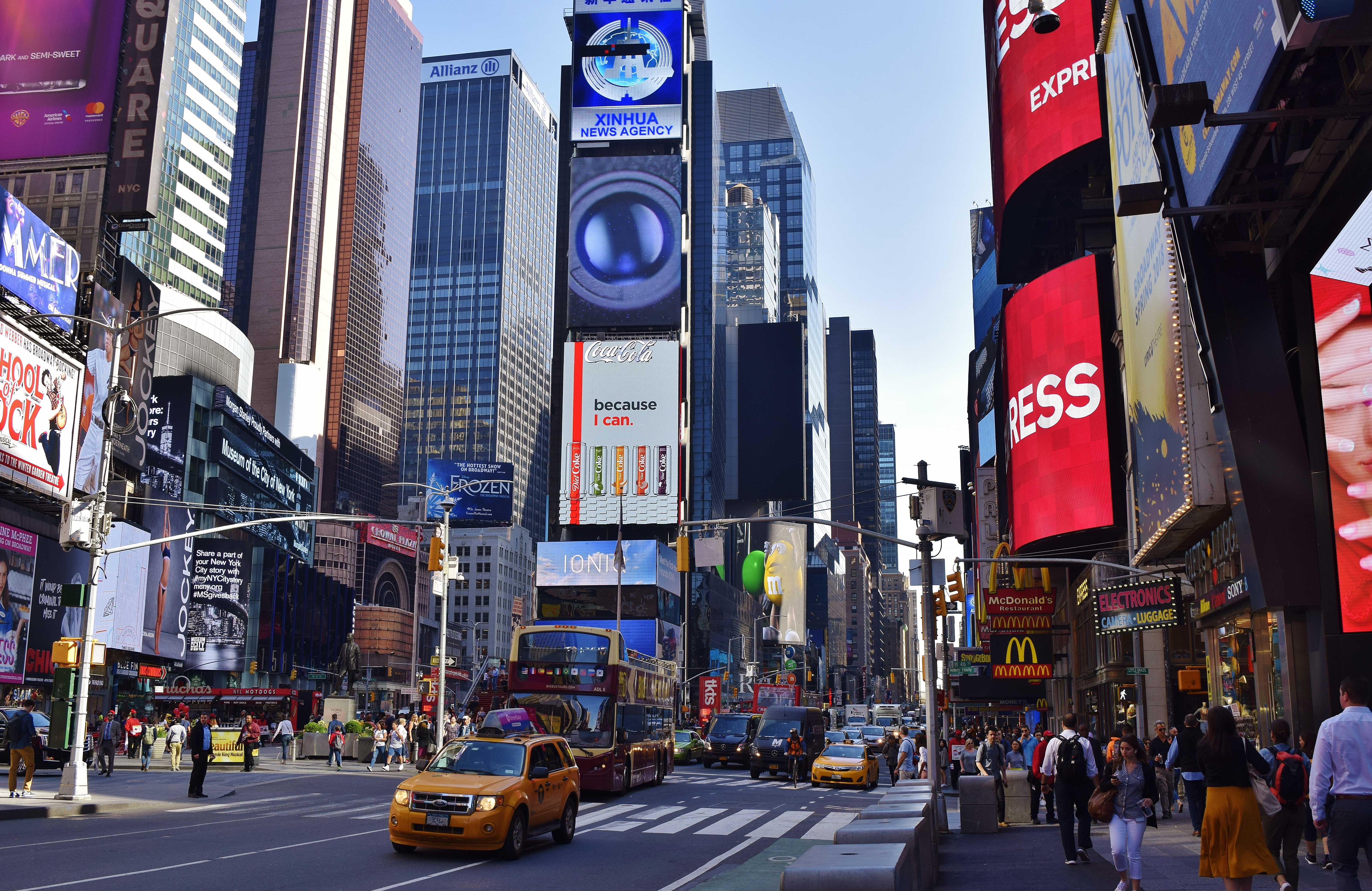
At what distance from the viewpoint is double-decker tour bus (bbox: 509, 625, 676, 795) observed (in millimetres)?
28016

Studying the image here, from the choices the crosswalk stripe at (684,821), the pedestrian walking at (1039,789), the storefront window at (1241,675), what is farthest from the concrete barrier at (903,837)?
the storefront window at (1241,675)

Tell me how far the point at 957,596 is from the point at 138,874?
92.4ft

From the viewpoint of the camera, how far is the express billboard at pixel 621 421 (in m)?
114

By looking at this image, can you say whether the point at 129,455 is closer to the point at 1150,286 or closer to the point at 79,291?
the point at 79,291

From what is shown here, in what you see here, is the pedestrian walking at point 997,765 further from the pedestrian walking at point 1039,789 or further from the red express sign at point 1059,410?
the red express sign at point 1059,410

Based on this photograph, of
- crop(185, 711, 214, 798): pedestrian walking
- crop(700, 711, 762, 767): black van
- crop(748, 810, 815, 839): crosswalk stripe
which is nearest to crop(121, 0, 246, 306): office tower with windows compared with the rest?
crop(700, 711, 762, 767): black van

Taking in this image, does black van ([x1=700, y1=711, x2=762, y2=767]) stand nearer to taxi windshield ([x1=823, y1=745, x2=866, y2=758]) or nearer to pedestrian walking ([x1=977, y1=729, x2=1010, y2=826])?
taxi windshield ([x1=823, y1=745, x2=866, y2=758])

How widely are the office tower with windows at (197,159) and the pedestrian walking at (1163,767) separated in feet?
438

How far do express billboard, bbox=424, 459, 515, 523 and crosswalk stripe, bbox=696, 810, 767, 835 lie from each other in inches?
4148

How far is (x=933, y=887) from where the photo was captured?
13820mm

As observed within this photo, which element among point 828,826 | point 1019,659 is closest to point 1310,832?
point 828,826

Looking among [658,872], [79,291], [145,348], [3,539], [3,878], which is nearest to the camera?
[3,878]

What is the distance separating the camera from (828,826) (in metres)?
22.9

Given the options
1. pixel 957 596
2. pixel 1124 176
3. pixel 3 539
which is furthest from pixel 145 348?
pixel 1124 176
